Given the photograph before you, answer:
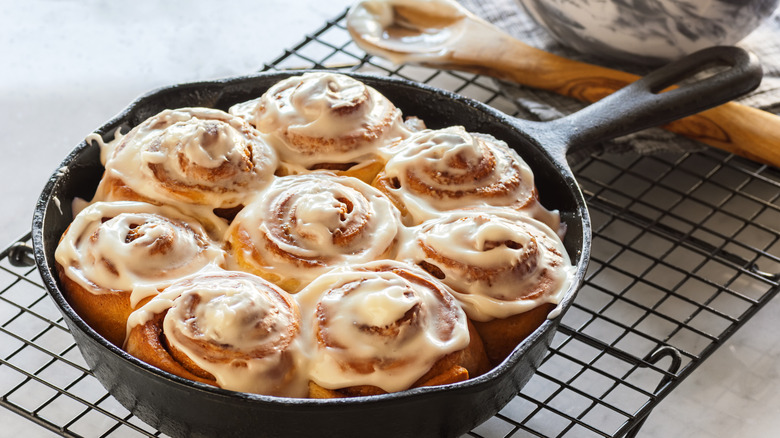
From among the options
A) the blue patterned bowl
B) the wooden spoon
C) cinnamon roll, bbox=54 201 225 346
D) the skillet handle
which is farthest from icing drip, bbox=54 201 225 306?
the blue patterned bowl

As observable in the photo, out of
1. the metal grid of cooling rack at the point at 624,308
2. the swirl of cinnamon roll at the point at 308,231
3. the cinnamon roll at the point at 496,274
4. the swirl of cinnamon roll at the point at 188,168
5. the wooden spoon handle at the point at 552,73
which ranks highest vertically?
the swirl of cinnamon roll at the point at 188,168

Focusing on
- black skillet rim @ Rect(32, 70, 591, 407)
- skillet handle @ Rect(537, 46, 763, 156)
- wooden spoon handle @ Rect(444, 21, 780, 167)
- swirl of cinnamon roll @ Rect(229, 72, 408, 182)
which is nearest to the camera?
black skillet rim @ Rect(32, 70, 591, 407)

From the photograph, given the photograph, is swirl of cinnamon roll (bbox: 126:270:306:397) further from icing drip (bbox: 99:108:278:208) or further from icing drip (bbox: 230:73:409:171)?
icing drip (bbox: 230:73:409:171)

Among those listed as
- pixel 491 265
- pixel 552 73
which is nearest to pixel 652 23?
pixel 552 73

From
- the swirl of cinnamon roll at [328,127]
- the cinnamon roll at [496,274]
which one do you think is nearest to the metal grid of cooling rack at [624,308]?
the cinnamon roll at [496,274]

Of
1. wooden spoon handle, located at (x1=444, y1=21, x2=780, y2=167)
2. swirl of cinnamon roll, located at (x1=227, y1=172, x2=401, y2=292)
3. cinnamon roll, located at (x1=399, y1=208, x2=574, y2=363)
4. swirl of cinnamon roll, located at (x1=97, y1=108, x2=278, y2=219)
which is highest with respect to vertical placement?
swirl of cinnamon roll, located at (x1=97, y1=108, x2=278, y2=219)

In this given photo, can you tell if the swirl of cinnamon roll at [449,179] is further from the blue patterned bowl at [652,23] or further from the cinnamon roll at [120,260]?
the blue patterned bowl at [652,23]
